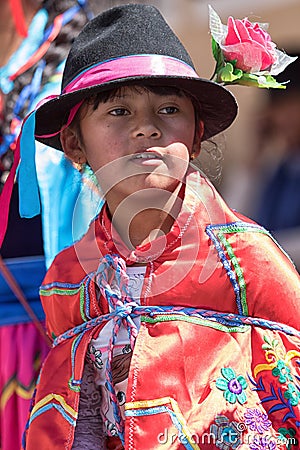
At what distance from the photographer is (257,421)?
1.71 m

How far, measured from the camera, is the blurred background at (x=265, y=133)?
5.03 m

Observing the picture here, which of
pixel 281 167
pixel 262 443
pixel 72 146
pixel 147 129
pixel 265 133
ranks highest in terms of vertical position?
pixel 147 129

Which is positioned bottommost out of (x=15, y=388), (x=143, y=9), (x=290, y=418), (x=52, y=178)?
(x=15, y=388)

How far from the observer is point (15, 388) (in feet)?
7.84

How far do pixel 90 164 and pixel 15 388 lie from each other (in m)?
0.77

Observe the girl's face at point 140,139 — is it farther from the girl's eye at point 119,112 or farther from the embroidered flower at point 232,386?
the embroidered flower at point 232,386

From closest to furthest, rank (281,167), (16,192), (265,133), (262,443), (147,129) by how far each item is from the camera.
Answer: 1. (262,443)
2. (147,129)
3. (16,192)
4. (281,167)
5. (265,133)

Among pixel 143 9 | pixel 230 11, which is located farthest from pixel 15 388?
pixel 230 11

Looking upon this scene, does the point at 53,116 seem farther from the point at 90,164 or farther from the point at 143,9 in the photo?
the point at 143,9

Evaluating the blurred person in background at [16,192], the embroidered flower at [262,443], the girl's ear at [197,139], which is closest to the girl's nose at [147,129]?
the girl's ear at [197,139]

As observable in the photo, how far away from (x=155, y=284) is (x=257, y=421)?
1.16ft

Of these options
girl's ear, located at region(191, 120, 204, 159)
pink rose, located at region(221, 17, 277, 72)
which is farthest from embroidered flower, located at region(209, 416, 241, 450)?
pink rose, located at region(221, 17, 277, 72)

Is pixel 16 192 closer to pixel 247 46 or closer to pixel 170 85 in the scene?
pixel 170 85

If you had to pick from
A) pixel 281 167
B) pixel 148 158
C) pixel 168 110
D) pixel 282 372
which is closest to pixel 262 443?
pixel 282 372
